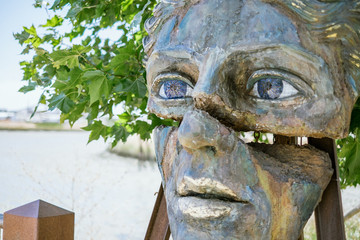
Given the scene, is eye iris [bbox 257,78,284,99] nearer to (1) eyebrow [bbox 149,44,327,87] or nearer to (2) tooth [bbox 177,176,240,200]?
(1) eyebrow [bbox 149,44,327,87]

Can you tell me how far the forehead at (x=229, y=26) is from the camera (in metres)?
0.82

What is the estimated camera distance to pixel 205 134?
0.79m

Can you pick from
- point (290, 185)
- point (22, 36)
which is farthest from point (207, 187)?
point (22, 36)

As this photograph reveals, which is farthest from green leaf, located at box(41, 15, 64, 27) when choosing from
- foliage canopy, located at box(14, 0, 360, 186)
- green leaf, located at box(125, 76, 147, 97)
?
green leaf, located at box(125, 76, 147, 97)

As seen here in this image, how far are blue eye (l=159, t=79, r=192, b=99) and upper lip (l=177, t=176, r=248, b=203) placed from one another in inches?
8.1

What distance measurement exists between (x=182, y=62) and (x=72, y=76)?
0.65m

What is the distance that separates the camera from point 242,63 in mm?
836

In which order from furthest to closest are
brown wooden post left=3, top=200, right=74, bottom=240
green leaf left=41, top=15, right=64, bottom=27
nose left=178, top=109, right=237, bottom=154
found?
1. green leaf left=41, top=15, right=64, bottom=27
2. brown wooden post left=3, top=200, right=74, bottom=240
3. nose left=178, top=109, right=237, bottom=154

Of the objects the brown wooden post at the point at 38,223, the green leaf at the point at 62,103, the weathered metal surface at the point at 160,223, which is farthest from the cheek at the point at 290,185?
the green leaf at the point at 62,103

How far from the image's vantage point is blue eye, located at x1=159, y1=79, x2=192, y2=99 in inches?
36.6

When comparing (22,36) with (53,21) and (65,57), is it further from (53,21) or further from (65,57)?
(65,57)

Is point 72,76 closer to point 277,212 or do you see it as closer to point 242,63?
point 242,63

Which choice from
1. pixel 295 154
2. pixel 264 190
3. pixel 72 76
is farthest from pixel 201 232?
pixel 72 76

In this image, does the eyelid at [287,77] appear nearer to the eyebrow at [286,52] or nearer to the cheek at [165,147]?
the eyebrow at [286,52]
